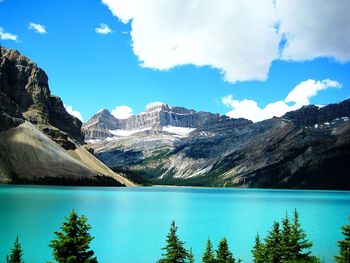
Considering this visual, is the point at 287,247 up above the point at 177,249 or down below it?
below

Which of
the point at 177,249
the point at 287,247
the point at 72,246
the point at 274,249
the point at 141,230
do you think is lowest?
the point at 141,230

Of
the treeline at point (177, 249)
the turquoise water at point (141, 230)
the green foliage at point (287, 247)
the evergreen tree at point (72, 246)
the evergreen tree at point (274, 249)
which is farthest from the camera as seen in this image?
the turquoise water at point (141, 230)

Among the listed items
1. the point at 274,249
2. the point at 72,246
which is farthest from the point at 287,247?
the point at 72,246

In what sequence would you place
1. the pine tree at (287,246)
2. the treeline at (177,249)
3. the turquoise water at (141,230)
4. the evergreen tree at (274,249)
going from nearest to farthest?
the treeline at (177,249)
the pine tree at (287,246)
the evergreen tree at (274,249)
the turquoise water at (141,230)

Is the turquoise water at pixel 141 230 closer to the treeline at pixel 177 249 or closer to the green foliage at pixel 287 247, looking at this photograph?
the green foliage at pixel 287 247

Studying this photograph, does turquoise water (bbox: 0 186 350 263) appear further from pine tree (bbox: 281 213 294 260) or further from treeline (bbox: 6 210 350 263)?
pine tree (bbox: 281 213 294 260)

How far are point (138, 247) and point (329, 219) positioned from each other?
54931mm

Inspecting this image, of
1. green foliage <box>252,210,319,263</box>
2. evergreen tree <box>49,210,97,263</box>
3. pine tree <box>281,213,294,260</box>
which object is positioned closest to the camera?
evergreen tree <box>49,210,97,263</box>

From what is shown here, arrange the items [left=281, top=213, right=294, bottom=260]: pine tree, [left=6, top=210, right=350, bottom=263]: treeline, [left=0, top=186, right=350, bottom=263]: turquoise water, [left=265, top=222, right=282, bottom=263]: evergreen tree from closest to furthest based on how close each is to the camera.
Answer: [left=6, top=210, right=350, bottom=263]: treeline
[left=281, top=213, right=294, bottom=260]: pine tree
[left=265, top=222, right=282, bottom=263]: evergreen tree
[left=0, top=186, right=350, bottom=263]: turquoise water

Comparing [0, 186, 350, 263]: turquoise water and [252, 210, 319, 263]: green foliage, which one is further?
[0, 186, 350, 263]: turquoise water

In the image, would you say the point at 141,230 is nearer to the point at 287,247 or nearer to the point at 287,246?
the point at 287,246

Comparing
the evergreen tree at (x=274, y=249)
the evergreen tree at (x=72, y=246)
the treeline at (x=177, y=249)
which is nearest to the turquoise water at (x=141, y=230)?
the evergreen tree at (x=274, y=249)

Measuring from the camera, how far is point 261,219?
94.8m

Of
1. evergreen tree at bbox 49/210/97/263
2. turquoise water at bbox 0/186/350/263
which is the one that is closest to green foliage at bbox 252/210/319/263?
turquoise water at bbox 0/186/350/263
